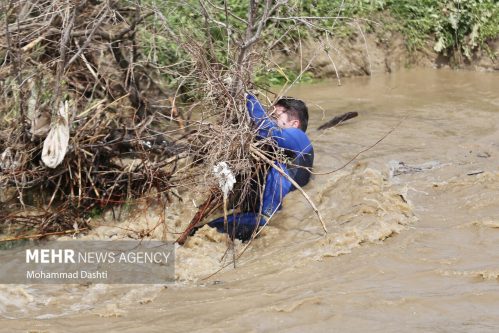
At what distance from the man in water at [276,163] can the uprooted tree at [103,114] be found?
0.10m

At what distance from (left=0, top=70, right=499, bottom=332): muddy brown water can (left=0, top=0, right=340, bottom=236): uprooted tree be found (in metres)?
0.36

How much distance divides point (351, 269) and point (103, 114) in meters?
2.19

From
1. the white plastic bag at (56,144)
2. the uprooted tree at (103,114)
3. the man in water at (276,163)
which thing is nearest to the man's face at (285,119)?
the man in water at (276,163)

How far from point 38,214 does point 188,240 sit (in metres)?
1.07

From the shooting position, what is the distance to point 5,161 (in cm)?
511

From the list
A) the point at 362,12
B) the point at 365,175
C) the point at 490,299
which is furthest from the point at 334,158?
the point at 362,12

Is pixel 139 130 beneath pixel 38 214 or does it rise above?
above

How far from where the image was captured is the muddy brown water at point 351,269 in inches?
141

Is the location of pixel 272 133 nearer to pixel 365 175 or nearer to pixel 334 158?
pixel 365 175

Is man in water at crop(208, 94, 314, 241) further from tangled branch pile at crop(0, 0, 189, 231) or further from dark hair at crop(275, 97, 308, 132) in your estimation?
tangled branch pile at crop(0, 0, 189, 231)

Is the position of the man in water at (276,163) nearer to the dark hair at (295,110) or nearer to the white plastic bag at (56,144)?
the dark hair at (295,110)

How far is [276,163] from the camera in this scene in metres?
4.91

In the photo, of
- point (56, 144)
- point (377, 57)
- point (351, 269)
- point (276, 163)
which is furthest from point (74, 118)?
point (377, 57)

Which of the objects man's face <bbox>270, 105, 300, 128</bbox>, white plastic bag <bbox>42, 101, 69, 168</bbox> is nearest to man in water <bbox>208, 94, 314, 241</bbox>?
man's face <bbox>270, 105, 300, 128</bbox>
